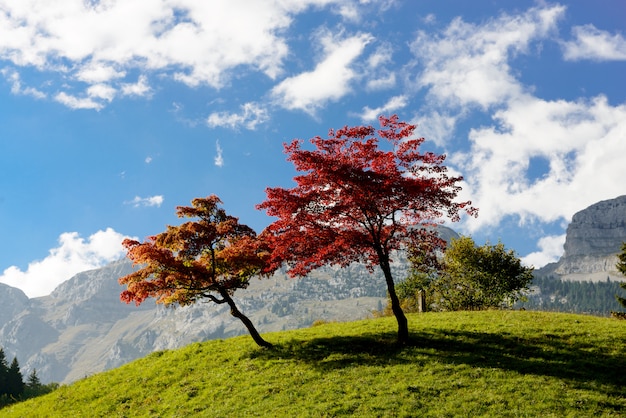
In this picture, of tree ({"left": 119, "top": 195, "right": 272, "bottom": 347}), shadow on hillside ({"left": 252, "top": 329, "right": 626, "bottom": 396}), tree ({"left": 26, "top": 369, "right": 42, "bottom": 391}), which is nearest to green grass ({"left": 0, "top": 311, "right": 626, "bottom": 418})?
shadow on hillside ({"left": 252, "top": 329, "right": 626, "bottom": 396})

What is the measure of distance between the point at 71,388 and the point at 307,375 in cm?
2103

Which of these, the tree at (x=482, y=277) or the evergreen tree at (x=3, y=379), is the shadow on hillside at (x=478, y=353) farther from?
the evergreen tree at (x=3, y=379)

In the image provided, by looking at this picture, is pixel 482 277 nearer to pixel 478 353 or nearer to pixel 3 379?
pixel 478 353

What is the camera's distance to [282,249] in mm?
35375

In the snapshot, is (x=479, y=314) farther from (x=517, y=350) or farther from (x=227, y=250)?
(x=227, y=250)

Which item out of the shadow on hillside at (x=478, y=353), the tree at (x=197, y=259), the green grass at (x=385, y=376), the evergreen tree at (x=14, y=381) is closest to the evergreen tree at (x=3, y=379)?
the evergreen tree at (x=14, y=381)

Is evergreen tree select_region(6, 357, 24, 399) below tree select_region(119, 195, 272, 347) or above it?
below

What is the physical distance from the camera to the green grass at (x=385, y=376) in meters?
24.5

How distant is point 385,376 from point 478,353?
710cm

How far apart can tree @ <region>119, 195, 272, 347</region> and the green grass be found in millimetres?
4751

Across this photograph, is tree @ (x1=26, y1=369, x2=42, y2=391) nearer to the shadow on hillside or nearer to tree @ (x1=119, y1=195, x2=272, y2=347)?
tree @ (x1=119, y1=195, x2=272, y2=347)

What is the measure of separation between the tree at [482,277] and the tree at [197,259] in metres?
49.1

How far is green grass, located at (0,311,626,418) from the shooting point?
24547 mm

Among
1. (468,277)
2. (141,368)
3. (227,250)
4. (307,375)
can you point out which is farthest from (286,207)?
(468,277)
